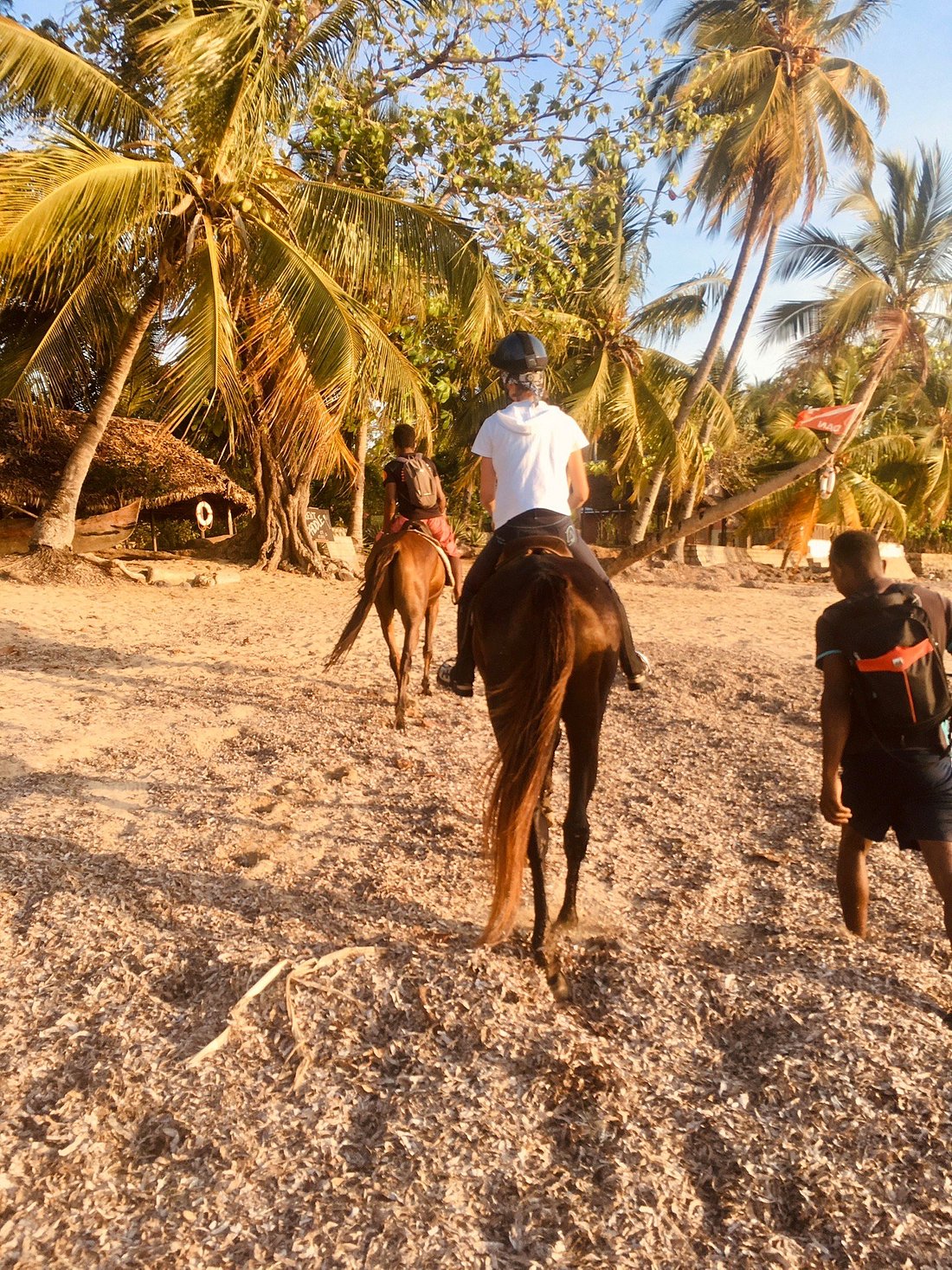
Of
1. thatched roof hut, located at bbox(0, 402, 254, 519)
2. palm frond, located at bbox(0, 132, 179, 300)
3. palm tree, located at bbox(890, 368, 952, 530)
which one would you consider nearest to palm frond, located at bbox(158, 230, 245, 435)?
palm frond, located at bbox(0, 132, 179, 300)

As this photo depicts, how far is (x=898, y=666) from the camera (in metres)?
2.81

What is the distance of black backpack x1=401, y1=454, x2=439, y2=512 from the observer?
6.62 m

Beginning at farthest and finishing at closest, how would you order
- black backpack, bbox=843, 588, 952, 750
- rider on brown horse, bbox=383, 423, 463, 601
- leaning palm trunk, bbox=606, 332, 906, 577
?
rider on brown horse, bbox=383, 423, 463, 601
leaning palm trunk, bbox=606, 332, 906, 577
black backpack, bbox=843, 588, 952, 750

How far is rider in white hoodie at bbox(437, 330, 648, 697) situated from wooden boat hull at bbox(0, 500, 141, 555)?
12.0 m

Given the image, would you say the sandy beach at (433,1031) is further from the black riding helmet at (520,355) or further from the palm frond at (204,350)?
the palm frond at (204,350)

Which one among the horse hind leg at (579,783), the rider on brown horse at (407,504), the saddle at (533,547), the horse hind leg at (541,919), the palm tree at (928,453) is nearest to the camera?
the horse hind leg at (541,919)

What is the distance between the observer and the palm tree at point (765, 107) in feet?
54.0

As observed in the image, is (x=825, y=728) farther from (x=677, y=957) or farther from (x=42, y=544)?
(x=42, y=544)

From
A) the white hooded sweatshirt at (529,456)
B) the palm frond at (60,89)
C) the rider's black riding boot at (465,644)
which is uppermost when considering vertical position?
the palm frond at (60,89)

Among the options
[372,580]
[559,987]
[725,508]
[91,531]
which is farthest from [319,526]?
[559,987]

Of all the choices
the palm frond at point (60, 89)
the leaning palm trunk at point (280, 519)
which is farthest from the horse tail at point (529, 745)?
the leaning palm trunk at point (280, 519)

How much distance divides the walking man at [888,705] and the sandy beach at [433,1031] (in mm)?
670

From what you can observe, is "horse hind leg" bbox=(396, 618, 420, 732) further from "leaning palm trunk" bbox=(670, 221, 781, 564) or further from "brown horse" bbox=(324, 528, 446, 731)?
"leaning palm trunk" bbox=(670, 221, 781, 564)

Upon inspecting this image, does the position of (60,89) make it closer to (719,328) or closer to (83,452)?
(83,452)
